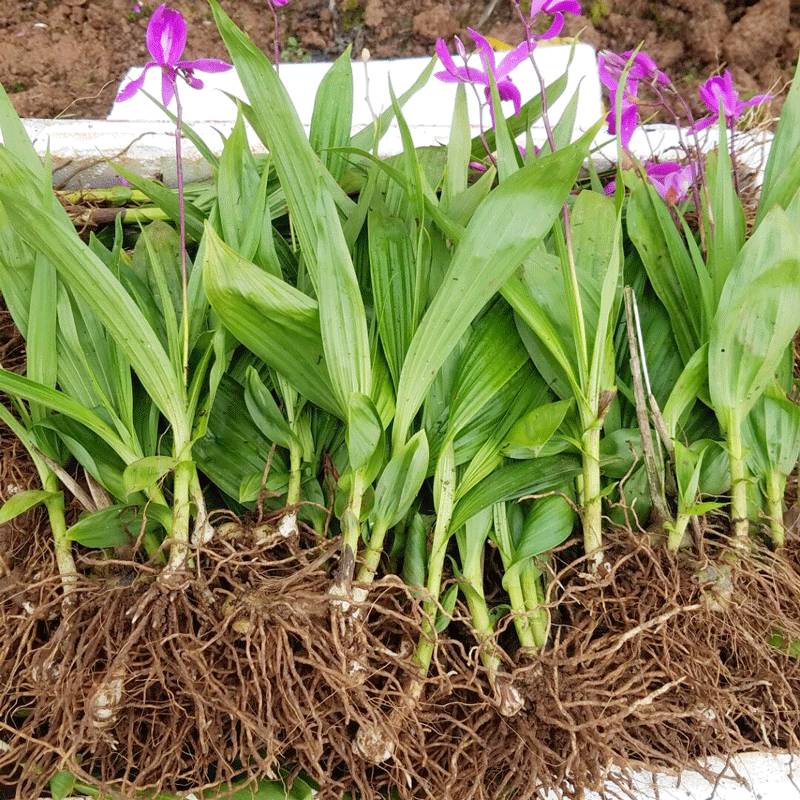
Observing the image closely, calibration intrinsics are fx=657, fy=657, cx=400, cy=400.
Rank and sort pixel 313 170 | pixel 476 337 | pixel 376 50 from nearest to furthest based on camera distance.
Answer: pixel 313 170
pixel 476 337
pixel 376 50

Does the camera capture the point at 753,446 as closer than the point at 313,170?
No

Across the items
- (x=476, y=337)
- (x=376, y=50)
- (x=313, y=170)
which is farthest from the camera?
(x=376, y=50)

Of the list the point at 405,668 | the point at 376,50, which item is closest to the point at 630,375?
the point at 405,668

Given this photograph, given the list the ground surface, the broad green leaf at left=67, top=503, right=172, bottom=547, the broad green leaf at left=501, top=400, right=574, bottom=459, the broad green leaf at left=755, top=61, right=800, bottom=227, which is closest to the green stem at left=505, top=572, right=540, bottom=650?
the broad green leaf at left=501, top=400, right=574, bottom=459

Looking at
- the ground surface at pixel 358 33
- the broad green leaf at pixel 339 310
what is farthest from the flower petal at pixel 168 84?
the ground surface at pixel 358 33

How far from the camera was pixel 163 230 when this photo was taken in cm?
81

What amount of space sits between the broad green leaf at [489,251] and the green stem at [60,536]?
0.40 m

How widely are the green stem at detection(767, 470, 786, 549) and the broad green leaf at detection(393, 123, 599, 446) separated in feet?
1.30

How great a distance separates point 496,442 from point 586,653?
0.78 ft

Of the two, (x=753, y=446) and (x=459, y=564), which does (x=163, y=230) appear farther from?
(x=753, y=446)

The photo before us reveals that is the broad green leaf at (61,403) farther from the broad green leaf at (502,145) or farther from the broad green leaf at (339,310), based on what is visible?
the broad green leaf at (502,145)

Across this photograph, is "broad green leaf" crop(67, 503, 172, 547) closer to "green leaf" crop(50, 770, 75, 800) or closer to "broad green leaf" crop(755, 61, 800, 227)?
"green leaf" crop(50, 770, 75, 800)

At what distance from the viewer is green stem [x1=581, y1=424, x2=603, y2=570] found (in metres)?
0.70

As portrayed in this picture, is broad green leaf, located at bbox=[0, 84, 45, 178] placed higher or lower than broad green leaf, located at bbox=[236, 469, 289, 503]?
higher
